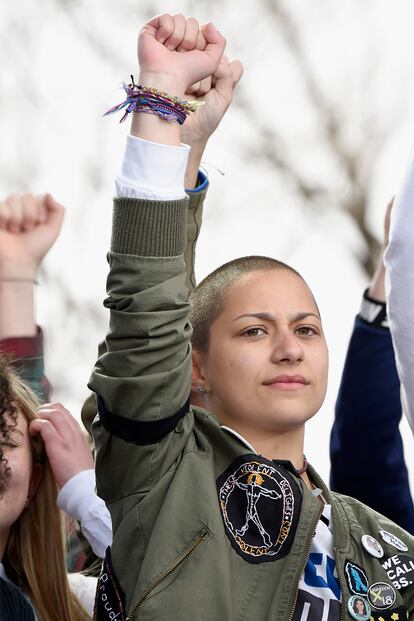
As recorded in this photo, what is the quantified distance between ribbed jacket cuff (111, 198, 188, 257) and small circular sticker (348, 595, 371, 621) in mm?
773

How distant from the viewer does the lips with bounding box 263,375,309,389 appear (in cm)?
273

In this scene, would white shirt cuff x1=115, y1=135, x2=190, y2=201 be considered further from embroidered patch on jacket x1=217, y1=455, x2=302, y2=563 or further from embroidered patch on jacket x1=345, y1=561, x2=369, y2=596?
embroidered patch on jacket x1=345, y1=561, x2=369, y2=596

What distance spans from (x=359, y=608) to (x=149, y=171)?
961 millimetres

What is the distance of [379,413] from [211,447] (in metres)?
0.85

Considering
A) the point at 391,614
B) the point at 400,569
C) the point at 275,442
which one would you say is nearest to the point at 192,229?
the point at 275,442

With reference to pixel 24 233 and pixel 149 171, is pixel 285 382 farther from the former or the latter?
pixel 24 233

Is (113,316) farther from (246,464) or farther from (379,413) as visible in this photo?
(379,413)

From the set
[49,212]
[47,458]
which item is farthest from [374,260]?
[47,458]

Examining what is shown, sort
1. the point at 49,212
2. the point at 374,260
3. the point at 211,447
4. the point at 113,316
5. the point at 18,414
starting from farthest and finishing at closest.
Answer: the point at 374,260 → the point at 49,212 → the point at 18,414 → the point at 211,447 → the point at 113,316

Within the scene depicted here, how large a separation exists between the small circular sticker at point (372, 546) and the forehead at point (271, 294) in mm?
536

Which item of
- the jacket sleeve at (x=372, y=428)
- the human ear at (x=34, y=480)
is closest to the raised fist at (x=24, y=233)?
the human ear at (x=34, y=480)

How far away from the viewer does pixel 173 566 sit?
93.5 inches

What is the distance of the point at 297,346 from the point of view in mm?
2760

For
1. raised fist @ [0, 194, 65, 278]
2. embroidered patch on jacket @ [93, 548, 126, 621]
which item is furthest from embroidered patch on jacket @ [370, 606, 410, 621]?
raised fist @ [0, 194, 65, 278]
